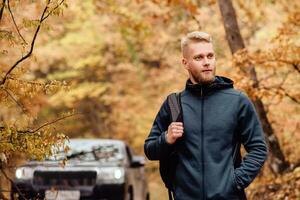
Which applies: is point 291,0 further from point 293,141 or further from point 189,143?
point 189,143

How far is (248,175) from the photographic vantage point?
12.5 feet

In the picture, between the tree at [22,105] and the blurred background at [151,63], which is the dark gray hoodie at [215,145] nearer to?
the tree at [22,105]

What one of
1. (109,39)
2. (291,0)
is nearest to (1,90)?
(291,0)


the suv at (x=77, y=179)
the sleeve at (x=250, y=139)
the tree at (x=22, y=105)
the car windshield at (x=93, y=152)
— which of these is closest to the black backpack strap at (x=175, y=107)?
the sleeve at (x=250, y=139)

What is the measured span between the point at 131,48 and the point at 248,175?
20.4 meters

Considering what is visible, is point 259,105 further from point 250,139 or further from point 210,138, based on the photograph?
point 210,138

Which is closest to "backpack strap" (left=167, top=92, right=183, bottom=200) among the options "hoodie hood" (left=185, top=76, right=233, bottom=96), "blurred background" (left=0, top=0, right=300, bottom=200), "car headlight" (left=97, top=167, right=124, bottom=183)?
"hoodie hood" (left=185, top=76, right=233, bottom=96)

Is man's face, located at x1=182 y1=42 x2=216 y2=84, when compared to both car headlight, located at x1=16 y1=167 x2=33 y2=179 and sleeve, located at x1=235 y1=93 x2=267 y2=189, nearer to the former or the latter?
sleeve, located at x1=235 y1=93 x2=267 y2=189

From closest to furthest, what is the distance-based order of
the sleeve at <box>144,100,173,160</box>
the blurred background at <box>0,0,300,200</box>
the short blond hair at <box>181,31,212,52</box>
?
the sleeve at <box>144,100,173,160</box>, the short blond hair at <box>181,31,212,52</box>, the blurred background at <box>0,0,300,200</box>

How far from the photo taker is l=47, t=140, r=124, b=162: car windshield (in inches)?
445

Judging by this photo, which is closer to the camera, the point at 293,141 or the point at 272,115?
the point at 293,141

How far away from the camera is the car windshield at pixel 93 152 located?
37.1 feet

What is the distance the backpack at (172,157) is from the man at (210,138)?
0.10 feet

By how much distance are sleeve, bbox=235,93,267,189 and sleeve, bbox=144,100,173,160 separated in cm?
47
